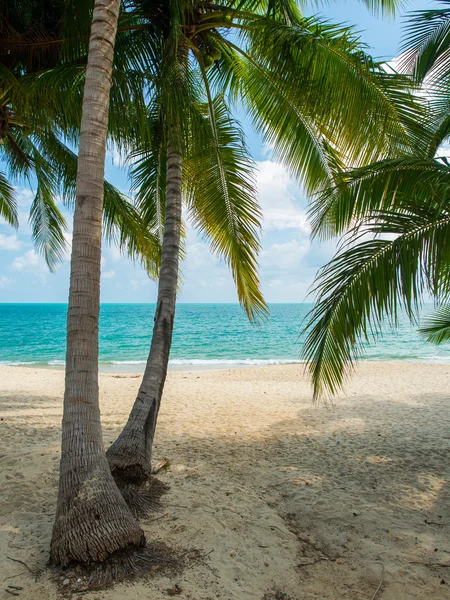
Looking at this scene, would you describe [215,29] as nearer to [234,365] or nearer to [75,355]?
[75,355]

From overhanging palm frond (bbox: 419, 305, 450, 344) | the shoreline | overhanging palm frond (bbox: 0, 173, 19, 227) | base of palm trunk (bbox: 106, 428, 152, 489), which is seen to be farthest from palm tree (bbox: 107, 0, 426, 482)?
the shoreline

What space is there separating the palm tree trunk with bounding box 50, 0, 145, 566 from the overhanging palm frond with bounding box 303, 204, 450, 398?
1923 millimetres

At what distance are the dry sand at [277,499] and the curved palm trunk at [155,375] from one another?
52 cm

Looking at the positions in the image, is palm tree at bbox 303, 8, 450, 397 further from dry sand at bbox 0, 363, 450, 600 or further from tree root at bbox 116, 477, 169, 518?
tree root at bbox 116, 477, 169, 518

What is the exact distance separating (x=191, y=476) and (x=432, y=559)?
8.47 ft

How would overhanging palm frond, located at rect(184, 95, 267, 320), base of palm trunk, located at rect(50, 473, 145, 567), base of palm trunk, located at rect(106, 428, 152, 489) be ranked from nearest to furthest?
base of palm trunk, located at rect(50, 473, 145, 567) < base of palm trunk, located at rect(106, 428, 152, 489) < overhanging palm frond, located at rect(184, 95, 267, 320)

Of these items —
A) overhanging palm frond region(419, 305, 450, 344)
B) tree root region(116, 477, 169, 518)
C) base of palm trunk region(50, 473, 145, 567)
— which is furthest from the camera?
overhanging palm frond region(419, 305, 450, 344)

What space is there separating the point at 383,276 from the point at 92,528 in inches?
118

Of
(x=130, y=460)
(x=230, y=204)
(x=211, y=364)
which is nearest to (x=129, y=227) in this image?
(x=230, y=204)

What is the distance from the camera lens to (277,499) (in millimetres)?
4648

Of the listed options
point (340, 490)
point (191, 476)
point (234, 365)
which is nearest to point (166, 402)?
point (191, 476)

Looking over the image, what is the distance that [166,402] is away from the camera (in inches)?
390

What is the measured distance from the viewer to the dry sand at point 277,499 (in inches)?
124

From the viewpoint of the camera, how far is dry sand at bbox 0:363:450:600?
3162 millimetres
